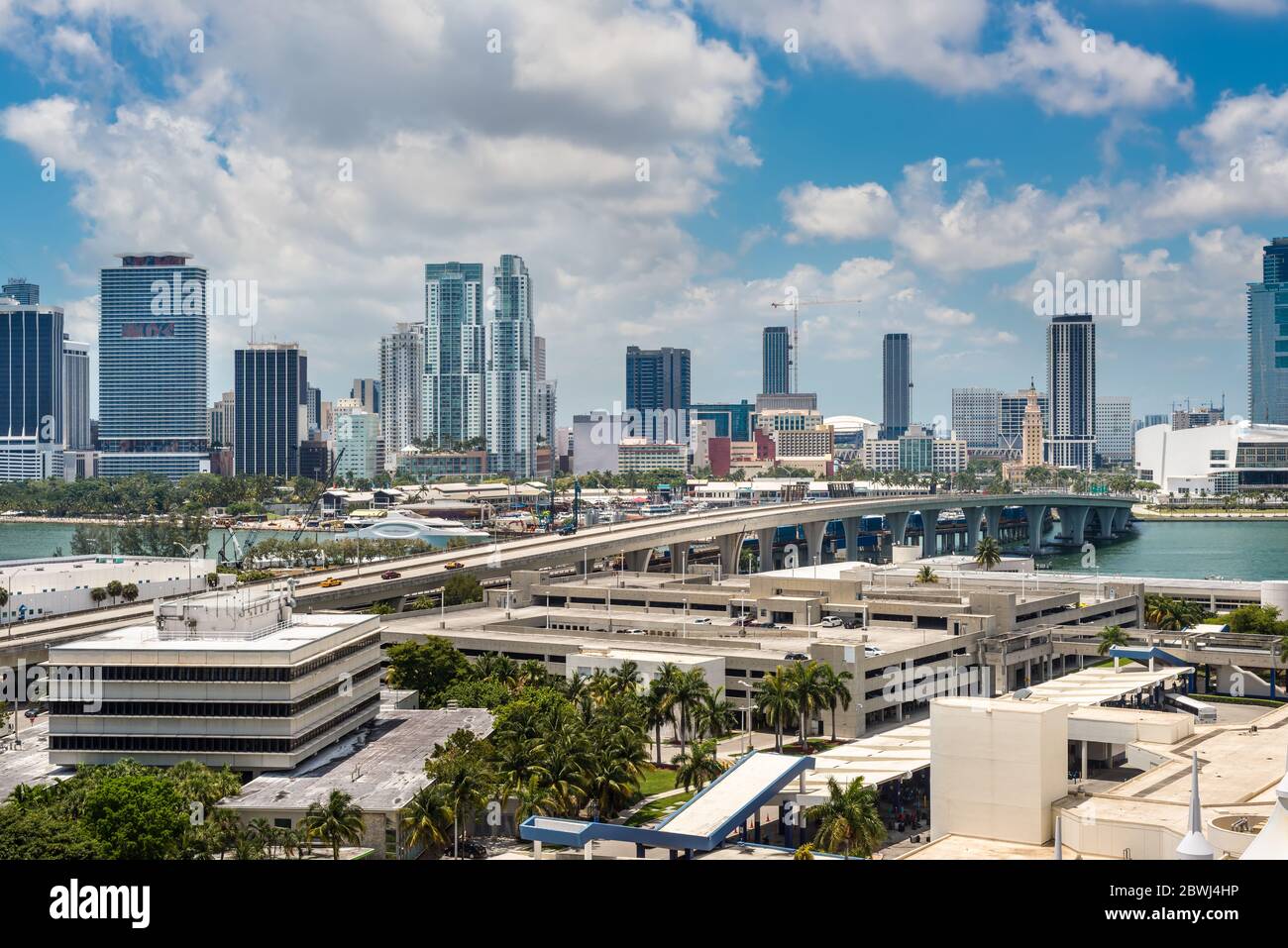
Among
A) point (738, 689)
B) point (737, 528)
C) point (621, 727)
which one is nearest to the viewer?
point (621, 727)

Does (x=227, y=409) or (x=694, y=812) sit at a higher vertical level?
(x=227, y=409)

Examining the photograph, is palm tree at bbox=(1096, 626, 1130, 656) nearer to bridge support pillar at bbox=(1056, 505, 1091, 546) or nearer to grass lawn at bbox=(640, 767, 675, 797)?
grass lawn at bbox=(640, 767, 675, 797)

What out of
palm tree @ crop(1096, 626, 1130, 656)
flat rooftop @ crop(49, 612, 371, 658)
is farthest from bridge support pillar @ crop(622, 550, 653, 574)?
flat rooftop @ crop(49, 612, 371, 658)

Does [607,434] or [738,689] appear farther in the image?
[607,434]

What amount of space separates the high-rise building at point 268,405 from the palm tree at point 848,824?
5820 inches

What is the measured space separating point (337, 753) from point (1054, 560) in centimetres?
7497

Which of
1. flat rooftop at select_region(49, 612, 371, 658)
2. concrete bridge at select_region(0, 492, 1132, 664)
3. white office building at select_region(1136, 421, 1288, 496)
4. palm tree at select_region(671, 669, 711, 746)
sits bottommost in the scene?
palm tree at select_region(671, 669, 711, 746)

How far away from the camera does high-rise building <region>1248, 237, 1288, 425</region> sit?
162m

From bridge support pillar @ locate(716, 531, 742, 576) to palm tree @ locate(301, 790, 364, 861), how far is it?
2138 inches

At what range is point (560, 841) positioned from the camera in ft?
55.3

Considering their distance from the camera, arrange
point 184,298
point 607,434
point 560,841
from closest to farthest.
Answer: point 560,841 < point 184,298 < point 607,434
